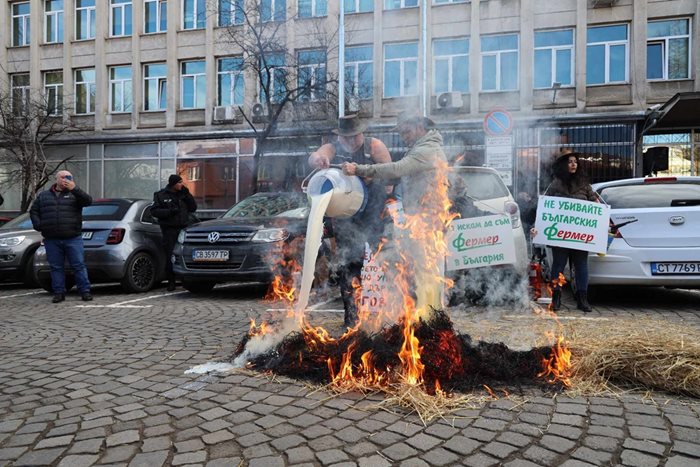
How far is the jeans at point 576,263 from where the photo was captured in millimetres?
6207

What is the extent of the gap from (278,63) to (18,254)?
738 cm

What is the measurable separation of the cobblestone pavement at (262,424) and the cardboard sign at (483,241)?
9.30 feet

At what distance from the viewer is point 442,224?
4359 mm

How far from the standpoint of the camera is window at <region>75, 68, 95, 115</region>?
26.4 m

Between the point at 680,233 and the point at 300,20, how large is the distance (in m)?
6.31

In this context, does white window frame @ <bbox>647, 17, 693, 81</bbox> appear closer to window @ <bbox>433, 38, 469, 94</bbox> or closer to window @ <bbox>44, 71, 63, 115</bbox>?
window @ <bbox>433, 38, 469, 94</bbox>

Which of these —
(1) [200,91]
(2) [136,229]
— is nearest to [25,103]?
(1) [200,91]

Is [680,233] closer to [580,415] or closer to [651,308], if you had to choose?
[651,308]

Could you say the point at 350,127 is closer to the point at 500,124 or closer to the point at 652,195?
the point at 500,124

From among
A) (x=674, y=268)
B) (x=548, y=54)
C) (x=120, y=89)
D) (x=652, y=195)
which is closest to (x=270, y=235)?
(x=548, y=54)

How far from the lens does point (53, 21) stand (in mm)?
27188

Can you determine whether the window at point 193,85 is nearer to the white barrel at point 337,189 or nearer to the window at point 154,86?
the window at point 154,86

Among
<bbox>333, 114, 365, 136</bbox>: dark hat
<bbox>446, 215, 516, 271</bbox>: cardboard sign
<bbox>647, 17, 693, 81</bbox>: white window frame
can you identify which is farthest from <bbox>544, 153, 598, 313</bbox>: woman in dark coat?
<bbox>647, 17, 693, 81</bbox>: white window frame

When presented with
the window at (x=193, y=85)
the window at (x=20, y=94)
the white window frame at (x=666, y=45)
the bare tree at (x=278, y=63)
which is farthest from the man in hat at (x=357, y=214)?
the window at (x=193, y=85)
